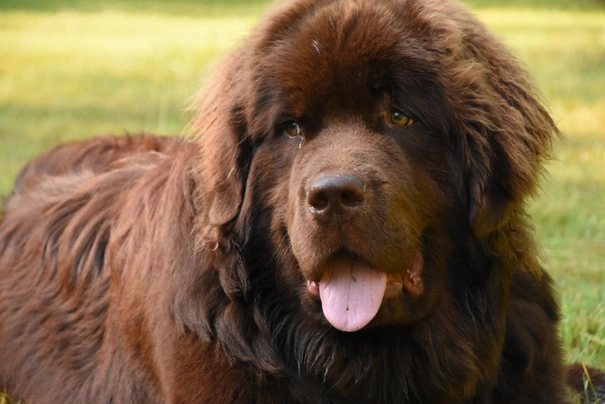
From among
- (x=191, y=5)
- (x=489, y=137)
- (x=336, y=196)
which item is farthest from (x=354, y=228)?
(x=191, y=5)

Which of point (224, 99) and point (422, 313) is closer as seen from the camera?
point (422, 313)

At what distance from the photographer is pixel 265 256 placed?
3.58 m

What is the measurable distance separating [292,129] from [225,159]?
0.98 feet

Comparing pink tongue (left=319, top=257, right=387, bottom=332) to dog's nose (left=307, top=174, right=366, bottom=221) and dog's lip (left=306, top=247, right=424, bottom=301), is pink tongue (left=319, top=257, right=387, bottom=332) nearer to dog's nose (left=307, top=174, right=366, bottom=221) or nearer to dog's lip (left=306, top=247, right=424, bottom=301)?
dog's lip (left=306, top=247, right=424, bottom=301)

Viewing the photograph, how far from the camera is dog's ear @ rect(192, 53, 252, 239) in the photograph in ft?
11.8

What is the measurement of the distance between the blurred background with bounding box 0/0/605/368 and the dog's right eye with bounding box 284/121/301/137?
0.67 meters

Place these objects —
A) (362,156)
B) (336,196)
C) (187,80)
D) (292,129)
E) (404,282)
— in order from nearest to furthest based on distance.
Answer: (336,196) → (362,156) → (404,282) → (292,129) → (187,80)

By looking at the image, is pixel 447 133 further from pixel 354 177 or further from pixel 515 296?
pixel 515 296

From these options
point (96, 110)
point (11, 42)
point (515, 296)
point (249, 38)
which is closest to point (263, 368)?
point (515, 296)

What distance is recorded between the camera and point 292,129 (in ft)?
11.5

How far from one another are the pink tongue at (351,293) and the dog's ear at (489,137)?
16.8 inches

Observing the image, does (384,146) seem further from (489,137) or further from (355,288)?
(355,288)

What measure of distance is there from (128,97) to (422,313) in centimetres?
1061

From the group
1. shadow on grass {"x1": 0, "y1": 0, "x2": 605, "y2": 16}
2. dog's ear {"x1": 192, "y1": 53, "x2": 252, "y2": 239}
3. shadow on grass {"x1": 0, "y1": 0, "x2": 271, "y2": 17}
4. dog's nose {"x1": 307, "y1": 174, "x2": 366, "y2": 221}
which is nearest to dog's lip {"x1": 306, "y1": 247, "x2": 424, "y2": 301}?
dog's nose {"x1": 307, "y1": 174, "x2": 366, "y2": 221}
